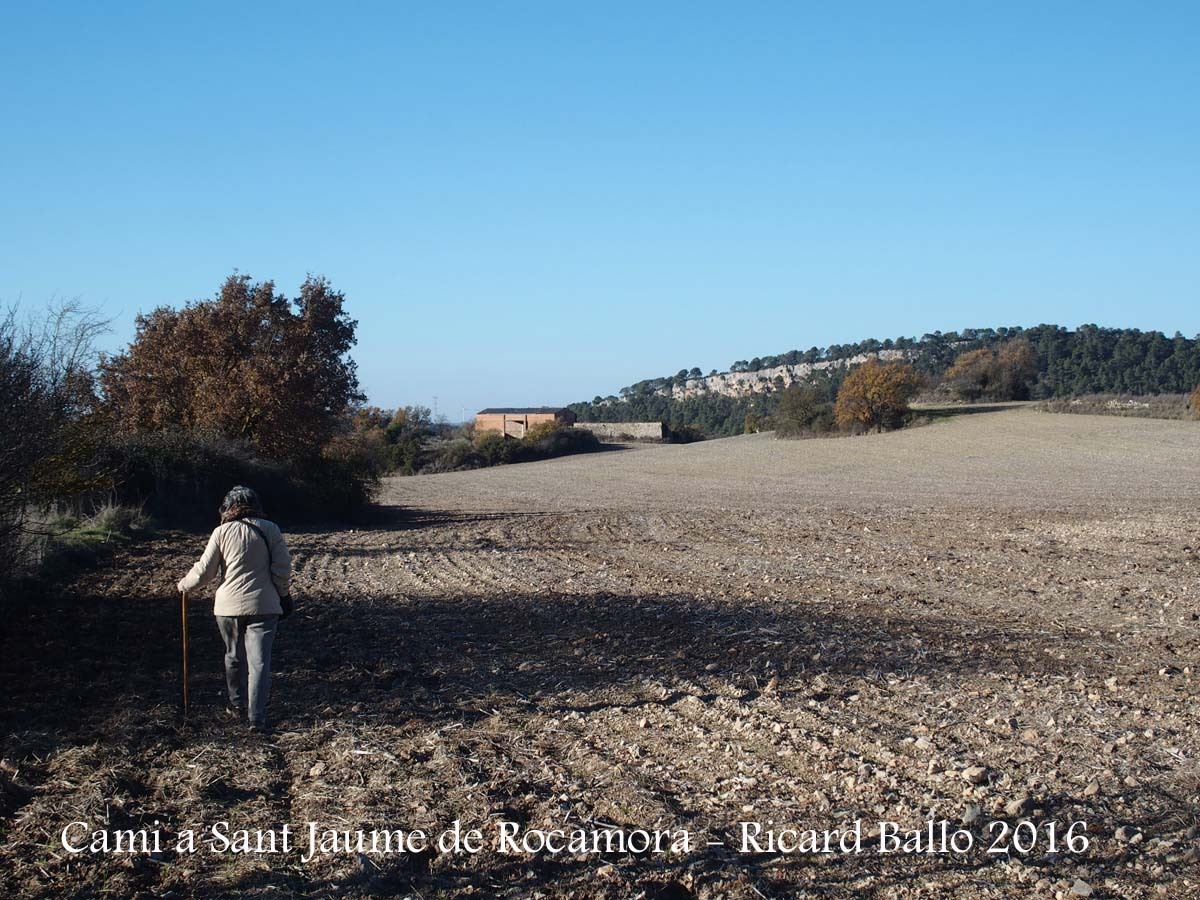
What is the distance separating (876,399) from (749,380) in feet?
364

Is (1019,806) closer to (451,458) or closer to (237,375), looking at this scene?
(237,375)

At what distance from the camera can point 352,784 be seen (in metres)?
5.56

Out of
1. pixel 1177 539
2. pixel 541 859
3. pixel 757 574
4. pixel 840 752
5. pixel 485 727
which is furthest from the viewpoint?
pixel 1177 539

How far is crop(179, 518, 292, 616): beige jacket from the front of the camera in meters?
6.80

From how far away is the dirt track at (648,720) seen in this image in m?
4.48

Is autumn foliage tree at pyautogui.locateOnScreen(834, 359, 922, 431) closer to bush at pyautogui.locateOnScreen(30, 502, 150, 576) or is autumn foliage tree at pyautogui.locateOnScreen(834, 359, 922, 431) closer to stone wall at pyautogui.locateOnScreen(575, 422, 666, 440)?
stone wall at pyautogui.locateOnScreen(575, 422, 666, 440)

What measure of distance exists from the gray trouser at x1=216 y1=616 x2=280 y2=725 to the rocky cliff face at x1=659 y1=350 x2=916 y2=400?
151m

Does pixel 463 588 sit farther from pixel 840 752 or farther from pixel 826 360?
pixel 826 360

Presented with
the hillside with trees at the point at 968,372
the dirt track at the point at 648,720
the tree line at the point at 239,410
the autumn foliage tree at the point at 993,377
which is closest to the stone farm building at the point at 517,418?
the hillside with trees at the point at 968,372

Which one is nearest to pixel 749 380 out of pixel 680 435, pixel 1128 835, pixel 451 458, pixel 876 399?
pixel 680 435

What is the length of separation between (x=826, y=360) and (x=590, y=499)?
143083 millimetres

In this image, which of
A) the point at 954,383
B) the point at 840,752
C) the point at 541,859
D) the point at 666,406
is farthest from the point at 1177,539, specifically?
the point at 666,406

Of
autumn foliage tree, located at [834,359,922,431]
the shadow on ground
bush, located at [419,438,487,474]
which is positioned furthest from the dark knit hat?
autumn foliage tree, located at [834,359,922,431]

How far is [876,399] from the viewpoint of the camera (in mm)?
73000
